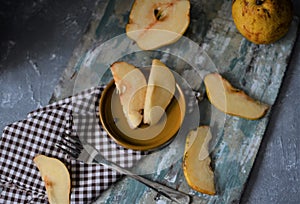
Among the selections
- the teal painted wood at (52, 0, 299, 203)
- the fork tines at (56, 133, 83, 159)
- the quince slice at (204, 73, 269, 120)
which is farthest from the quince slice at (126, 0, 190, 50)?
the fork tines at (56, 133, 83, 159)

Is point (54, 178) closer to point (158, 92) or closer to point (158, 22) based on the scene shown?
point (158, 92)

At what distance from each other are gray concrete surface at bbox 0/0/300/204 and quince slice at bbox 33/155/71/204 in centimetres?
16

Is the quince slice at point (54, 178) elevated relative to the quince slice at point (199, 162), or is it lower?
elevated

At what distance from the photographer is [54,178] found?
3.76 feet

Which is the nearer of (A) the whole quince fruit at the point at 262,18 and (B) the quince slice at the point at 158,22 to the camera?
(A) the whole quince fruit at the point at 262,18

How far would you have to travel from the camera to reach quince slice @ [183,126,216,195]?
1128 mm

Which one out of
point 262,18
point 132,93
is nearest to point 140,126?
point 132,93

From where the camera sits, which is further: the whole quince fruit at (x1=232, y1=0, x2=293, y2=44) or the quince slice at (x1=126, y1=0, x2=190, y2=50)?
the quince slice at (x1=126, y1=0, x2=190, y2=50)

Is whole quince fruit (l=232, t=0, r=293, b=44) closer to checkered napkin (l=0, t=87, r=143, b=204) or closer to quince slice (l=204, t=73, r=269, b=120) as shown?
quince slice (l=204, t=73, r=269, b=120)

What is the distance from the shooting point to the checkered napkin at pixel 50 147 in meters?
1.16

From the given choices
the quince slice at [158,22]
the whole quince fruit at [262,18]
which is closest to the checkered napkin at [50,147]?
the quince slice at [158,22]

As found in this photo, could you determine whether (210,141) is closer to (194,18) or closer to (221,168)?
(221,168)

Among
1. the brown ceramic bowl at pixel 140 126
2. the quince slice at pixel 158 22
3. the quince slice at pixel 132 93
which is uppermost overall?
the quince slice at pixel 158 22

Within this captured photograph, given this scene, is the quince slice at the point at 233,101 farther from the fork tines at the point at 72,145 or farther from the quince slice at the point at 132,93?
the fork tines at the point at 72,145
